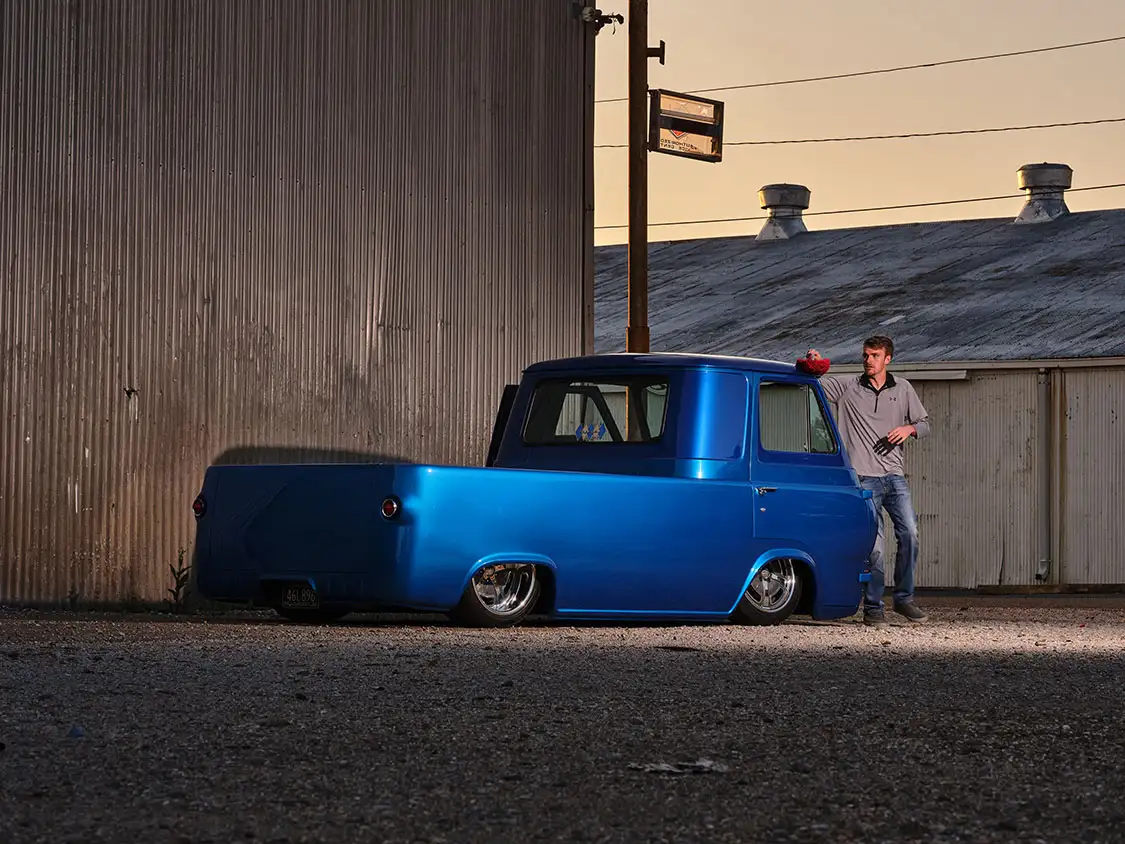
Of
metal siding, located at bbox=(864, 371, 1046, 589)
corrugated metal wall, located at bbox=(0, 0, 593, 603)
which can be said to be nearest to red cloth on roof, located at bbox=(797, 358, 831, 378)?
corrugated metal wall, located at bbox=(0, 0, 593, 603)

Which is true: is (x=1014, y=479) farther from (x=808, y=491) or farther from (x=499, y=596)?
(x=499, y=596)

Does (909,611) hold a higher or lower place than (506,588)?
Answer: lower

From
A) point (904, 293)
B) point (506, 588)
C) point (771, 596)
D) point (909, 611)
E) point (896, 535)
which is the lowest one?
point (909, 611)

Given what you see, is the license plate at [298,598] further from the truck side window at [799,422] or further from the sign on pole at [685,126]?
the sign on pole at [685,126]

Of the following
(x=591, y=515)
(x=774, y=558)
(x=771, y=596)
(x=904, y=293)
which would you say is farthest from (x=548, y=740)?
(x=904, y=293)

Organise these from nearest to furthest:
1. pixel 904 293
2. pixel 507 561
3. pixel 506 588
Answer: pixel 507 561 → pixel 506 588 → pixel 904 293

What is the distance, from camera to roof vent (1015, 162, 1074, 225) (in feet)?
98.9

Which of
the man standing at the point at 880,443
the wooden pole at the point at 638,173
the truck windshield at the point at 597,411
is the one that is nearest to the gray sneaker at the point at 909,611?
the man standing at the point at 880,443

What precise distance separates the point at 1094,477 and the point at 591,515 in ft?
38.0

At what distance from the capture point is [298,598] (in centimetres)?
1214

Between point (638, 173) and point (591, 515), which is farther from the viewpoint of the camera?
point (638, 173)

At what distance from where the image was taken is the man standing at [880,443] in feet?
45.0

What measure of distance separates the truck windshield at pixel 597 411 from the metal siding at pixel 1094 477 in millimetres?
10136

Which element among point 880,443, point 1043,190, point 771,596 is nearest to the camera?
point 771,596
